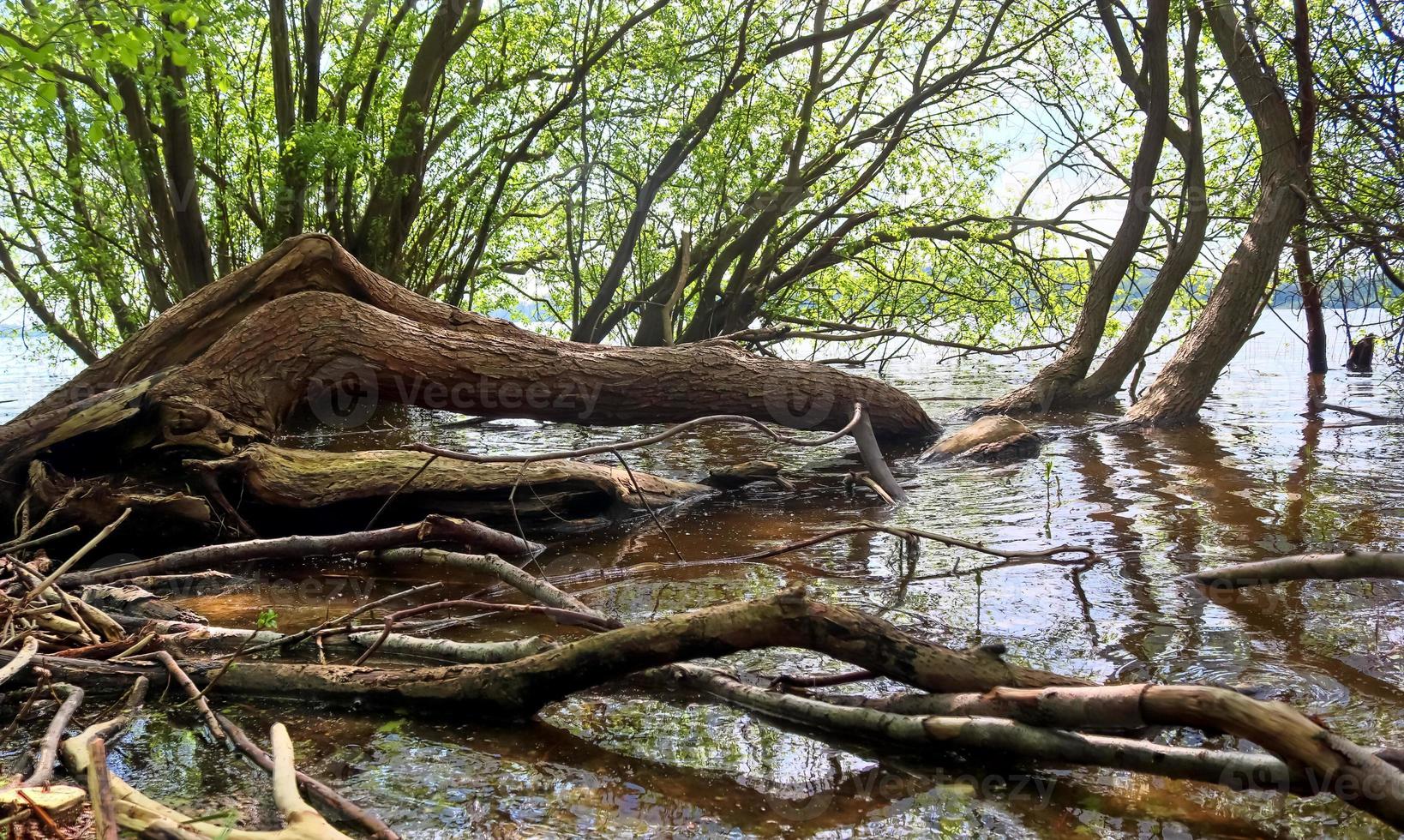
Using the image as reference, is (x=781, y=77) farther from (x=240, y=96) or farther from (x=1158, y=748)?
(x=1158, y=748)

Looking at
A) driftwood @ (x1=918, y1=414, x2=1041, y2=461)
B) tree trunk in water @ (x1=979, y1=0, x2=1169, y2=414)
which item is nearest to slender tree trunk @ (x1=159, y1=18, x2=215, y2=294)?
driftwood @ (x1=918, y1=414, x2=1041, y2=461)

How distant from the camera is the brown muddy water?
→ 7.47 ft

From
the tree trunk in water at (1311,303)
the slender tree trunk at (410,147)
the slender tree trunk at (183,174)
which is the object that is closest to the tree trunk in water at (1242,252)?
the tree trunk in water at (1311,303)

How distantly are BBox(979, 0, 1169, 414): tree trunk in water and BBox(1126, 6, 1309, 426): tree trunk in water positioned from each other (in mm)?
1308

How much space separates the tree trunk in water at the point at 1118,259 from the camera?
9.87 metres

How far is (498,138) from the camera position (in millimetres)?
11633

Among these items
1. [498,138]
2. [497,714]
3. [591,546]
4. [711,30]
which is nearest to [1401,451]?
[591,546]

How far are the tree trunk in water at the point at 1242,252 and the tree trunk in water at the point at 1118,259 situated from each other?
131cm

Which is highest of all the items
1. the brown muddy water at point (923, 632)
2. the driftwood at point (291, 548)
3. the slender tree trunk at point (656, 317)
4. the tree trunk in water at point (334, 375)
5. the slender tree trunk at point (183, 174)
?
the slender tree trunk at point (183, 174)

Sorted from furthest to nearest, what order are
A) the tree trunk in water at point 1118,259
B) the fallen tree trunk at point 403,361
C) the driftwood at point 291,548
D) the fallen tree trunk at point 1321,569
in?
the tree trunk in water at point 1118,259 < the fallen tree trunk at point 403,361 < the driftwood at point 291,548 < the fallen tree trunk at point 1321,569

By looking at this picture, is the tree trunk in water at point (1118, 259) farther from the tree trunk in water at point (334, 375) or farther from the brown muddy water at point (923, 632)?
the tree trunk in water at point (334, 375)

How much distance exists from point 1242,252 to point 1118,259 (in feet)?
8.11

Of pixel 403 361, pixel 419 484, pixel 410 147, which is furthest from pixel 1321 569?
pixel 410 147

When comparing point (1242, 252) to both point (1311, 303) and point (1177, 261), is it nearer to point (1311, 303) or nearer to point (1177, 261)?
point (1177, 261)
